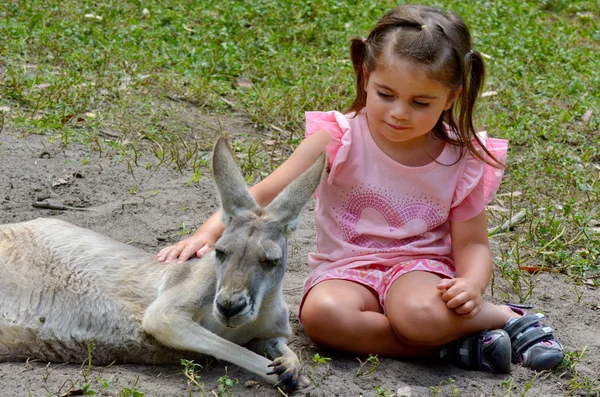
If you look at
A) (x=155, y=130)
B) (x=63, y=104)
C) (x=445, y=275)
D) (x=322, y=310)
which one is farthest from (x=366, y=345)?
(x=63, y=104)

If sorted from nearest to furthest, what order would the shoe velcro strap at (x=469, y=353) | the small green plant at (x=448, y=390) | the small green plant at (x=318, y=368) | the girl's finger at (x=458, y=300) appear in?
the small green plant at (x=448, y=390)
the small green plant at (x=318, y=368)
the girl's finger at (x=458, y=300)
the shoe velcro strap at (x=469, y=353)

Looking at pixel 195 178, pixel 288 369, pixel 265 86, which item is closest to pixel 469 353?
pixel 288 369

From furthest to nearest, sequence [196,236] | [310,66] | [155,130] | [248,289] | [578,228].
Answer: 1. [310,66]
2. [155,130]
3. [578,228]
4. [196,236]
5. [248,289]

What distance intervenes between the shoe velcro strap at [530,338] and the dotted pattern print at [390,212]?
1.85 feet

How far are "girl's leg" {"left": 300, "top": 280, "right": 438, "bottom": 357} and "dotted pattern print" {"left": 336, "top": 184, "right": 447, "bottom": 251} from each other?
241mm

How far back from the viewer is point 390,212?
369cm

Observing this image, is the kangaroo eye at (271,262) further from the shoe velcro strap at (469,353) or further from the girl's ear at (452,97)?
the girl's ear at (452,97)

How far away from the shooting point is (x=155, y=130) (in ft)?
17.5

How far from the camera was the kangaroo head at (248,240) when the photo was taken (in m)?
2.98

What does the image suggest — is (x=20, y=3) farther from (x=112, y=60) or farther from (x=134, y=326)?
(x=134, y=326)

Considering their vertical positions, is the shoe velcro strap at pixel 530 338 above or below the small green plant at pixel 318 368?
above

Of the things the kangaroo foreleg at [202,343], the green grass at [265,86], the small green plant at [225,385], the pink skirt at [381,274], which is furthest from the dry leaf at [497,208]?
the small green plant at [225,385]

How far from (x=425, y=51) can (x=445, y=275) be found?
898 millimetres

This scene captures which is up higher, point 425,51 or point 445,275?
point 425,51
